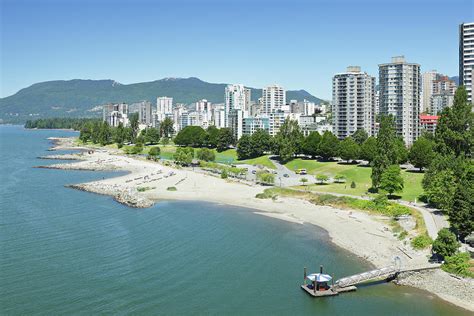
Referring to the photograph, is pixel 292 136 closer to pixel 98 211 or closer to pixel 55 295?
pixel 98 211

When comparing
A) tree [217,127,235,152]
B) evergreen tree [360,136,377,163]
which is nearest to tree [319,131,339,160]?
evergreen tree [360,136,377,163]

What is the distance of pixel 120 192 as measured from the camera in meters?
68.9

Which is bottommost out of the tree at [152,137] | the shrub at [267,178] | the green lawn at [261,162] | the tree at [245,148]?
the shrub at [267,178]

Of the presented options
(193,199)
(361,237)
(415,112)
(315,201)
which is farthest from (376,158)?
(415,112)

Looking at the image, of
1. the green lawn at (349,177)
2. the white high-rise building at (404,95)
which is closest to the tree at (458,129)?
the green lawn at (349,177)

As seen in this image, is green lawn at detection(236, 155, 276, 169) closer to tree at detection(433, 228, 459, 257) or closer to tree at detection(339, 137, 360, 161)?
tree at detection(339, 137, 360, 161)

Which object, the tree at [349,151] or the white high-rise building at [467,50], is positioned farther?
the white high-rise building at [467,50]

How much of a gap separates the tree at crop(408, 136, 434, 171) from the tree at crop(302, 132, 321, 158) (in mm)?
23111

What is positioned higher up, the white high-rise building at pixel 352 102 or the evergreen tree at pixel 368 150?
the white high-rise building at pixel 352 102

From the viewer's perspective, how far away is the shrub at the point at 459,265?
33.1 m

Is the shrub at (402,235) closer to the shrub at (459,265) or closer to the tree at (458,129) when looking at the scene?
the shrub at (459,265)

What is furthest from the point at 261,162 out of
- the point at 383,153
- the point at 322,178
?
the point at 383,153

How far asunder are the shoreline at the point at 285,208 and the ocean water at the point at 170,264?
1.50 meters

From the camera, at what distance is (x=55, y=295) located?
3197cm
